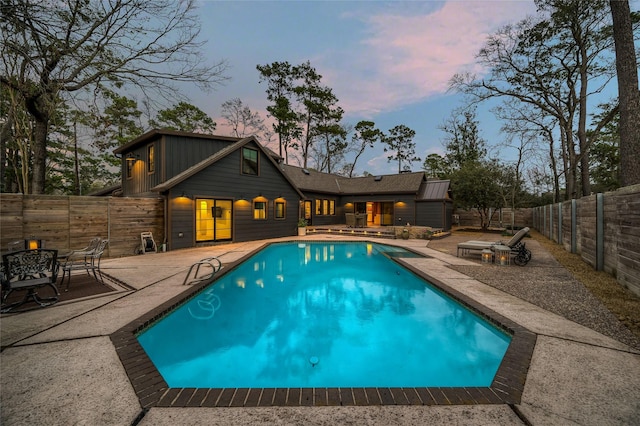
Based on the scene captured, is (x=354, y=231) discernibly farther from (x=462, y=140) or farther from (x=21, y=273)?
(x=462, y=140)

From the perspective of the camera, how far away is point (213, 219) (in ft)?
43.1

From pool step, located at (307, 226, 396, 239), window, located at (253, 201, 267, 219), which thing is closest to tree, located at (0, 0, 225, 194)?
window, located at (253, 201, 267, 219)

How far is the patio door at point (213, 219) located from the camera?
1290cm

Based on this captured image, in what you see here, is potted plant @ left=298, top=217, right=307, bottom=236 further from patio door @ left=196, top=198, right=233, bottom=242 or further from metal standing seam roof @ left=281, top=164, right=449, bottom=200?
patio door @ left=196, top=198, right=233, bottom=242

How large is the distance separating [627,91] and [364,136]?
87.2 ft

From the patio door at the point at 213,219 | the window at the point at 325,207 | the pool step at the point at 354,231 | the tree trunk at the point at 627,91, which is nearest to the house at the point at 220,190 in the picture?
the patio door at the point at 213,219

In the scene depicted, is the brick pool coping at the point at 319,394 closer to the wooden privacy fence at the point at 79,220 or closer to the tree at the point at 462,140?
the wooden privacy fence at the point at 79,220

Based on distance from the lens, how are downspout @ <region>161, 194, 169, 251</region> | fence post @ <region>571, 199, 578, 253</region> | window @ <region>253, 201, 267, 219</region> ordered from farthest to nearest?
window @ <region>253, 201, 267, 219</region> < downspout @ <region>161, 194, 169, 251</region> < fence post @ <region>571, 199, 578, 253</region>

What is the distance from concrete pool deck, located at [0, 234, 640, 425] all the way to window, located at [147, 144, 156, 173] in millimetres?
10108

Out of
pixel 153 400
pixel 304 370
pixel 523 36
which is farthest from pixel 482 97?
pixel 153 400

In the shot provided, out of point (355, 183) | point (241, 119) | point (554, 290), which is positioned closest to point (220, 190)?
point (554, 290)

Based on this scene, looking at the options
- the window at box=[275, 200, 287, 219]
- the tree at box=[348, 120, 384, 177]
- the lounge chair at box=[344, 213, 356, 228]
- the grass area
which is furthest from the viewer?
the tree at box=[348, 120, 384, 177]

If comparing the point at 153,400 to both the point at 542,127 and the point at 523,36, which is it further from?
the point at 542,127

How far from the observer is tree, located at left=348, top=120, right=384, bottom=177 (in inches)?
1257
